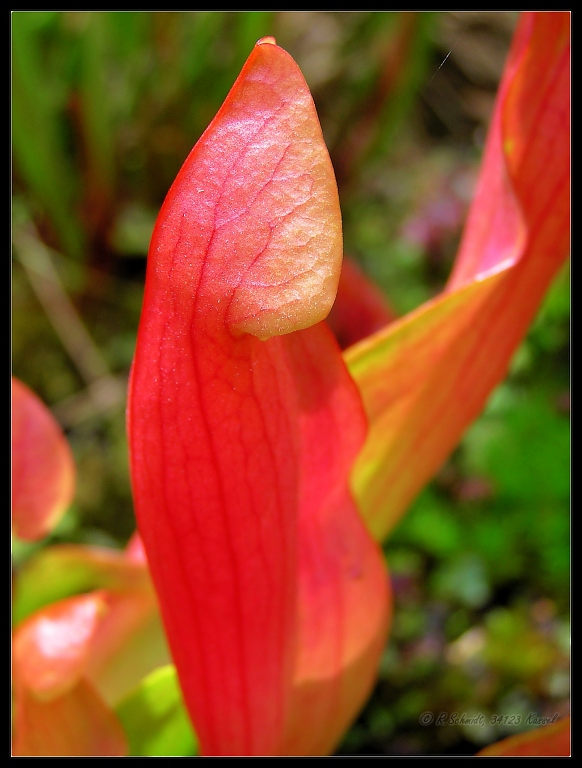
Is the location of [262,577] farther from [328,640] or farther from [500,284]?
[500,284]

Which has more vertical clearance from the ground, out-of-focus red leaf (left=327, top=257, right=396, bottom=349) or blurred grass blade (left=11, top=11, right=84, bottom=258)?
blurred grass blade (left=11, top=11, right=84, bottom=258)

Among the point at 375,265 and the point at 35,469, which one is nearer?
the point at 35,469

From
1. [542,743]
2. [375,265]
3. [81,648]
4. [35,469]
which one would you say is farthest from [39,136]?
[542,743]

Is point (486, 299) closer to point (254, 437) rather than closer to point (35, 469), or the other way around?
point (254, 437)

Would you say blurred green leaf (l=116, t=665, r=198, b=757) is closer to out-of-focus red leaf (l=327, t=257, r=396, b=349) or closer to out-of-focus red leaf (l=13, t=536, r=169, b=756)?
out-of-focus red leaf (l=13, t=536, r=169, b=756)

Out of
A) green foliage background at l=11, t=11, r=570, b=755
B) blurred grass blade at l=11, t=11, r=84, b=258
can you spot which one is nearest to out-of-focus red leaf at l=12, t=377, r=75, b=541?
green foliage background at l=11, t=11, r=570, b=755

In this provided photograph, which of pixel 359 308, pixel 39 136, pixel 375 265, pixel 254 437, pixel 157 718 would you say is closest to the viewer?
pixel 254 437
